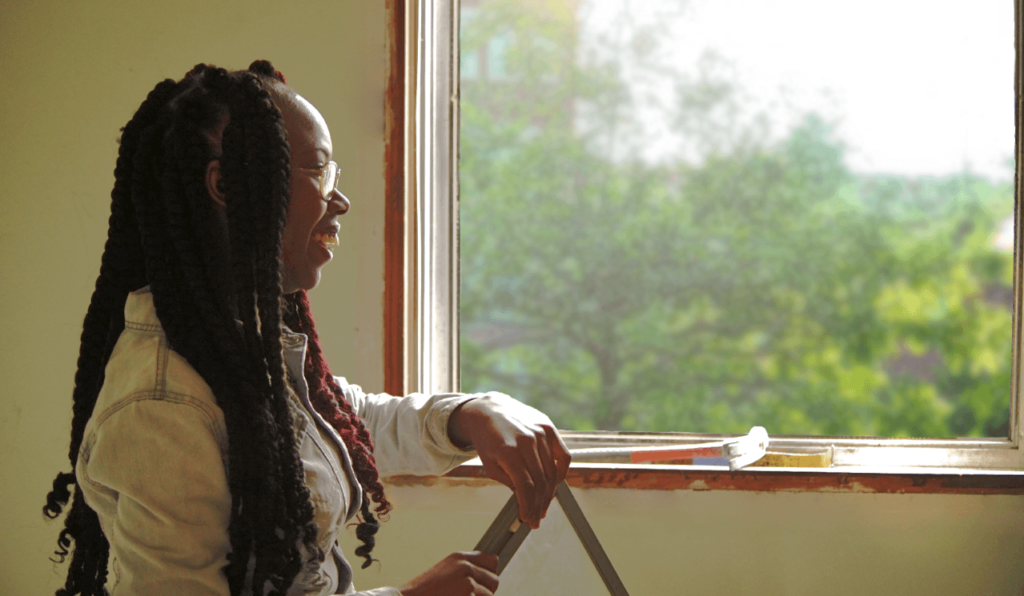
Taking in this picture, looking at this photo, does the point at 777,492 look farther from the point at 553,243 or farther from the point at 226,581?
the point at 226,581

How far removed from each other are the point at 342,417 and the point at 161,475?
0.32 m

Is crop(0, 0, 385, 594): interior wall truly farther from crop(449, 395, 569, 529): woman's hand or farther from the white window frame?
crop(449, 395, 569, 529): woman's hand

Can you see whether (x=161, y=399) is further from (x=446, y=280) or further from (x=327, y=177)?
(x=446, y=280)

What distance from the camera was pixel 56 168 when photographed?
156 cm

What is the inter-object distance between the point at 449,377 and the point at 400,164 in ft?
1.50

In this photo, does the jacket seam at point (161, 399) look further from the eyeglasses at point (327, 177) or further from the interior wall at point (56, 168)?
the interior wall at point (56, 168)

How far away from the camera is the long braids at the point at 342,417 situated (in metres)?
0.94

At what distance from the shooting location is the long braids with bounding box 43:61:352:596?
2.35ft

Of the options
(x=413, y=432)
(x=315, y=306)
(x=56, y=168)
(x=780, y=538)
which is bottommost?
(x=780, y=538)

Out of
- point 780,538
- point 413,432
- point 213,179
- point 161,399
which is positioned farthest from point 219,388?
point 780,538

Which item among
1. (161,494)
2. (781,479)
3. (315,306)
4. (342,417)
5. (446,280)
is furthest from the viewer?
(446,280)

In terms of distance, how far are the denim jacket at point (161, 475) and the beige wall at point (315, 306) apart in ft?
2.26

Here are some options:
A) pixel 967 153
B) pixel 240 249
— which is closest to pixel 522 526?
pixel 240 249

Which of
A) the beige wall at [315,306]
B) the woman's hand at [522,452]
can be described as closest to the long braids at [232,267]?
the woman's hand at [522,452]
